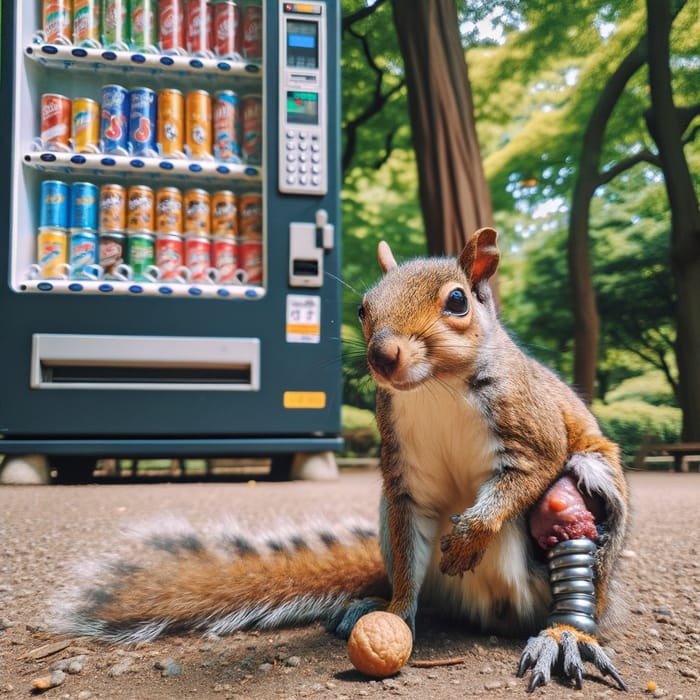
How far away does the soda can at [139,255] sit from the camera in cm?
238

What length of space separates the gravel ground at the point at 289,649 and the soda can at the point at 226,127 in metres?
1.49

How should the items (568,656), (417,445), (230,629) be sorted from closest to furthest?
(568,656)
(417,445)
(230,629)

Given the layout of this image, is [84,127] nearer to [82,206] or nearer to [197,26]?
[82,206]

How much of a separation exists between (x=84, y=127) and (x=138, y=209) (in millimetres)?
352

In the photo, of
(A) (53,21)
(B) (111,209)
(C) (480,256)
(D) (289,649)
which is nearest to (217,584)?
(D) (289,649)

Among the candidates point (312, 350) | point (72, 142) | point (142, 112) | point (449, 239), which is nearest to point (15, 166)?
point (72, 142)

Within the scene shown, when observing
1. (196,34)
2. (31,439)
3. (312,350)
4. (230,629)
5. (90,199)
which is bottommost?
(230,629)

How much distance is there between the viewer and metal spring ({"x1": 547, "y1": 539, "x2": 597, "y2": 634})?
853 millimetres

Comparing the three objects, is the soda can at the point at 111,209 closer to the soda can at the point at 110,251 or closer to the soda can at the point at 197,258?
the soda can at the point at 110,251

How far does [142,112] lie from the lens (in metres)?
2.40

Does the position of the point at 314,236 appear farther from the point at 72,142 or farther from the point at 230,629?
the point at 230,629

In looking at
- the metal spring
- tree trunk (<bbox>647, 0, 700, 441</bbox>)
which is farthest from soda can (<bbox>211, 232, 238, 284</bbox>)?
the metal spring

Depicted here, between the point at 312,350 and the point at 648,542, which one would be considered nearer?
the point at 648,542

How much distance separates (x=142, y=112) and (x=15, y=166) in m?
0.49
